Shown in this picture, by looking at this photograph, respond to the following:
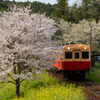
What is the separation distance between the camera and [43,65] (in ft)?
32.1

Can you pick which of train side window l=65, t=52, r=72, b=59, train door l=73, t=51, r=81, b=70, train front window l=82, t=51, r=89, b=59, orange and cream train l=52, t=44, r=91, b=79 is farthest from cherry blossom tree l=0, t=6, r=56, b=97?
train front window l=82, t=51, r=89, b=59

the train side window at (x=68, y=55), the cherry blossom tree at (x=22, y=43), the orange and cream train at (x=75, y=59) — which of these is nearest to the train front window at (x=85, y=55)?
the orange and cream train at (x=75, y=59)

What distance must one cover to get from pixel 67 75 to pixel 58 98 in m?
6.86

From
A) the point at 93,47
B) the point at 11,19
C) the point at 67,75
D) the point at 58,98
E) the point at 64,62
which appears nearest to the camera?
the point at 58,98

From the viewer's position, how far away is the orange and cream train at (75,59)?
13109 mm

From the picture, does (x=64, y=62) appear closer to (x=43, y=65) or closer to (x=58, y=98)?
(x=43, y=65)

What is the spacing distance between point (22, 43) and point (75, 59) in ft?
17.7

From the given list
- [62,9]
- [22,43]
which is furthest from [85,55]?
[62,9]

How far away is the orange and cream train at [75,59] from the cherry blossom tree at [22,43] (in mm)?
3387

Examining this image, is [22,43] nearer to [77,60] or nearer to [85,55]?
[77,60]

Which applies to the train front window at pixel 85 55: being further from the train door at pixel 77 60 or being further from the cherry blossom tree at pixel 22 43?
the cherry blossom tree at pixel 22 43

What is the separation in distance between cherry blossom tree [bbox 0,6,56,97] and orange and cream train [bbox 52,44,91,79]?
3.39m

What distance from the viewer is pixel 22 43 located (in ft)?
30.9

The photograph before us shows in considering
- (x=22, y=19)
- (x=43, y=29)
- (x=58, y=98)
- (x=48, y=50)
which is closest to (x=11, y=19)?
(x=22, y=19)
